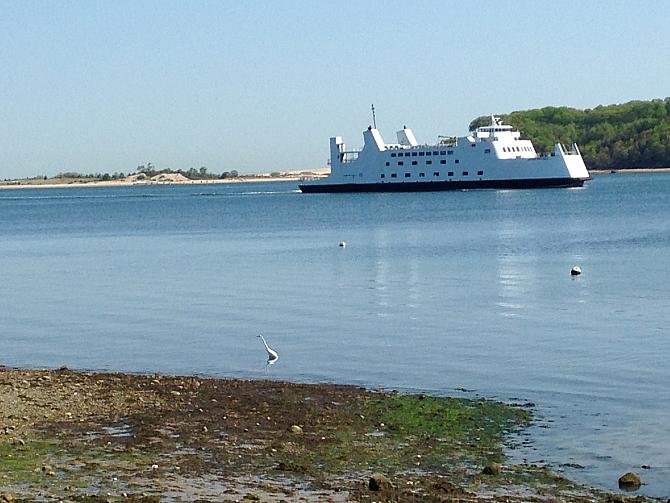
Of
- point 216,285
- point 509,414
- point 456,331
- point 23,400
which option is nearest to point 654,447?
point 509,414

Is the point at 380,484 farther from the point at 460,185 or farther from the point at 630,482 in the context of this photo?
the point at 460,185

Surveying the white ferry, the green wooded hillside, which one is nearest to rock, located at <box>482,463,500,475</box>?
the white ferry

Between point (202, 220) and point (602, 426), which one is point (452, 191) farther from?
point (602, 426)

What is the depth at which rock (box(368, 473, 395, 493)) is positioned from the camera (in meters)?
9.85

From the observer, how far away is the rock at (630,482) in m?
10.2

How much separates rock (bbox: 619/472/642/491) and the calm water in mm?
118

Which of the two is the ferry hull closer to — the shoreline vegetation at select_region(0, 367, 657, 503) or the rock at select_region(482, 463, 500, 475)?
the shoreline vegetation at select_region(0, 367, 657, 503)

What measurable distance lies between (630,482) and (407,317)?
12728 mm

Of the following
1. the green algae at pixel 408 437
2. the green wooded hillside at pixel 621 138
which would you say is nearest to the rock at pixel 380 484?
the green algae at pixel 408 437

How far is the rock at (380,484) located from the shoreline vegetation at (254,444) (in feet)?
0.04

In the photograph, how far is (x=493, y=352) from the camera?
58.8ft

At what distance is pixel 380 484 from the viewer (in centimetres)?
991

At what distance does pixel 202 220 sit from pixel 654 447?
68743mm

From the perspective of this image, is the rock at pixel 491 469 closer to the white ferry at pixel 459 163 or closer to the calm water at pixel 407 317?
the calm water at pixel 407 317
